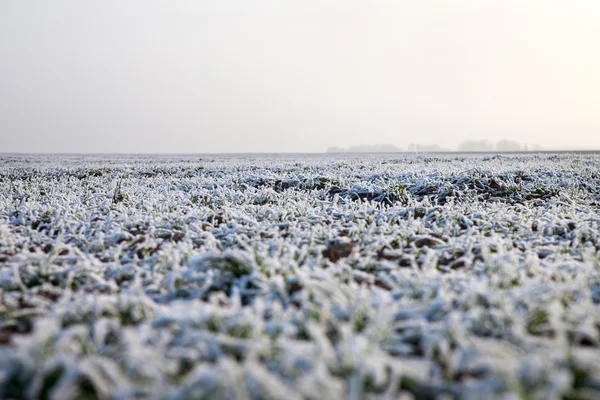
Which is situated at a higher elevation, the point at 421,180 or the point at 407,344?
the point at 421,180

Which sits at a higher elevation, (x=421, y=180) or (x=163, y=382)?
(x=421, y=180)

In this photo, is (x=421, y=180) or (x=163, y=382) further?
(x=421, y=180)

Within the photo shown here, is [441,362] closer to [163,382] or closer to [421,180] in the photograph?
[163,382]

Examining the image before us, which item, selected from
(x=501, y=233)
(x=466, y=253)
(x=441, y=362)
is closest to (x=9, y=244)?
(x=441, y=362)

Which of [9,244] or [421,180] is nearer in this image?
[9,244]

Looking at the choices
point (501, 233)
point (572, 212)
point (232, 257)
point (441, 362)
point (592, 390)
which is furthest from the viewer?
point (572, 212)

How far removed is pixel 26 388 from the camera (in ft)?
5.74

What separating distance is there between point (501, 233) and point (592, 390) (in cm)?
341

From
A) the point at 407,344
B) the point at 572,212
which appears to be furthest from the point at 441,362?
the point at 572,212

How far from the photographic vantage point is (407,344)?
7.06 ft

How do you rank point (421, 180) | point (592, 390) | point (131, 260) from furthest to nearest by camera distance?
point (421, 180)
point (131, 260)
point (592, 390)

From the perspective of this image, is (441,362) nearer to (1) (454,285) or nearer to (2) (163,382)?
(1) (454,285)

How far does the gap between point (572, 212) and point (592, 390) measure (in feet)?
16.9

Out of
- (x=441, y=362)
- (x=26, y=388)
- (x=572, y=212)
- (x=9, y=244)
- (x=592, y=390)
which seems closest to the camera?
(x=592, y=390)
